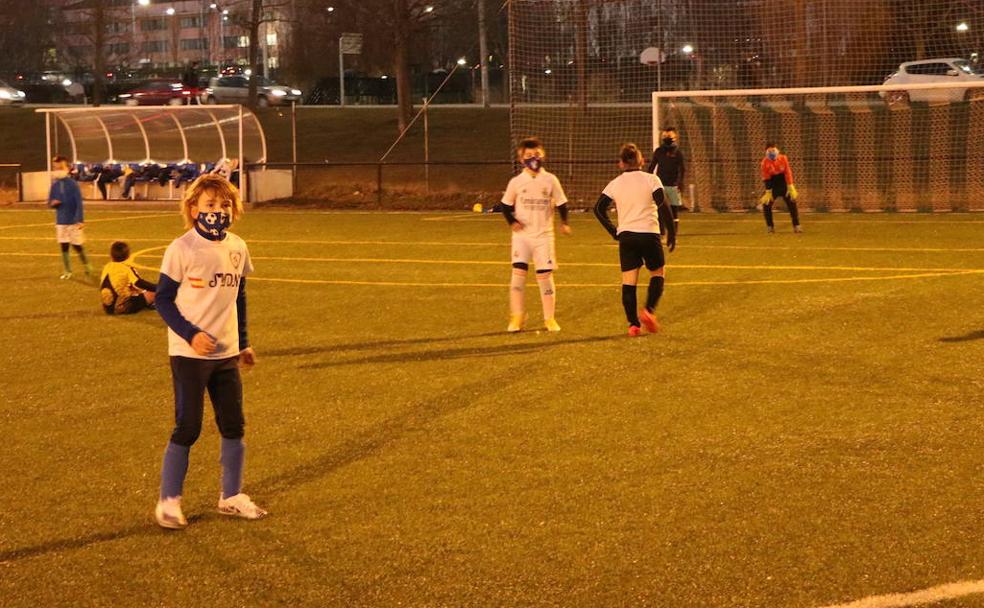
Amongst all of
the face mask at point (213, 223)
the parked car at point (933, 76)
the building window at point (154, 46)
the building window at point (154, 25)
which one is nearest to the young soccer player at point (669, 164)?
the parked car at point (933, 76)

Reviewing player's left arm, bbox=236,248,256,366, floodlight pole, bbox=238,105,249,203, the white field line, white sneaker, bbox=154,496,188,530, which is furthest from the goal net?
white sneaker, bbox=154,496,188,530

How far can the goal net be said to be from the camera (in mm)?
31625

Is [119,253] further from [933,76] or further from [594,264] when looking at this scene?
[933,76]

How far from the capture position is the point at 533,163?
12.5 meters

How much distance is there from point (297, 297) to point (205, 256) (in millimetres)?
9546

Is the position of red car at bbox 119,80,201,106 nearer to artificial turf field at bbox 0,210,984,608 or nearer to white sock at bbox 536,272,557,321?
artificial turf field at bbox 0,210,984,608

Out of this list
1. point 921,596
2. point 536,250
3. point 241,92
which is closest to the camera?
point 921,596

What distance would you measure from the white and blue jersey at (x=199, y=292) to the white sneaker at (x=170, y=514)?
760 mm

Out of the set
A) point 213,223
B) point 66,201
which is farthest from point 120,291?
point 213,223

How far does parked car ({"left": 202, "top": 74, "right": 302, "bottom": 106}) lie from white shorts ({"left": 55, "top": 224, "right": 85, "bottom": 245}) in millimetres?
41928

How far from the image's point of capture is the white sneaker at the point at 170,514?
6461 millimetres

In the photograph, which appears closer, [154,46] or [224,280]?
[224,280]

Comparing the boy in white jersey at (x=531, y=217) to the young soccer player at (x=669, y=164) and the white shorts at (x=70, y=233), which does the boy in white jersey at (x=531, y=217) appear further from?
the young soccer player at (x=669, y=164)

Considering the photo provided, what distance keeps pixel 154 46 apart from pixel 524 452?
137505mm
